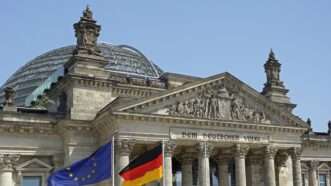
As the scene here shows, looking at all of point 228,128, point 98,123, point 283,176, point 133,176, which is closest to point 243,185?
point 228,128

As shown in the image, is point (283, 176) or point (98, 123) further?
point (283, 176)

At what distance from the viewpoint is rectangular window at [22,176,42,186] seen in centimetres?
4231

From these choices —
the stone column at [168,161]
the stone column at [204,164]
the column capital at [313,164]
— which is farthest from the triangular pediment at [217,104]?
the column capital at [313,164]

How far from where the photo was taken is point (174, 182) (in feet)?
162

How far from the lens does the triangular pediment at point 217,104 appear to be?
140 ft

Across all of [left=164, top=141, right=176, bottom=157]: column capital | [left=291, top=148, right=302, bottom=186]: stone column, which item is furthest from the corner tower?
[left=164, top=141, right=176, bottom=157]: column capital

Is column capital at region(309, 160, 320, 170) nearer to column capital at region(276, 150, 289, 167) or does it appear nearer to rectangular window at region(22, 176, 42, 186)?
column capital at region(276, 150, 289, 167)

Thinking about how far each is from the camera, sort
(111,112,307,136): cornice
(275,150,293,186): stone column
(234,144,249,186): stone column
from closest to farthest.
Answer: (111,112,307,136): cornice < (234,144,249,186): stone column < (275,150,293,186): stone column

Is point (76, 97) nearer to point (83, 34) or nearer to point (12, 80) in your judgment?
point (83, 34)

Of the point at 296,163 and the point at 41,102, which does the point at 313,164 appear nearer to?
the point at 296,163

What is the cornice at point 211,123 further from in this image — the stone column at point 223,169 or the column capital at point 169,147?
the stone column at point 223,169

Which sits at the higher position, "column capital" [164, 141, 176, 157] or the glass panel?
"column capital" [164, 141, 176, 157]

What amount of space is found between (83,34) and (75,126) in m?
8.48

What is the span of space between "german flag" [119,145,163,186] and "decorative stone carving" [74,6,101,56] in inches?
703
